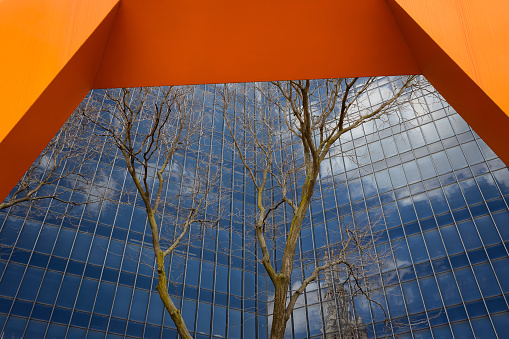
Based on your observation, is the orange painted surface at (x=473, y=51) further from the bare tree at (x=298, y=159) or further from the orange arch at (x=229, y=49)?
the bare tree at (x=298, y=159)

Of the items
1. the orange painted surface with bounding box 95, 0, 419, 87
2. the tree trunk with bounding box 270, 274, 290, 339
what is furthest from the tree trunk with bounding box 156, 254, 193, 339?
the orange painted surface with bounding box 95, 0, 419, 87

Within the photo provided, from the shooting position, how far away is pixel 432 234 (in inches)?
1050

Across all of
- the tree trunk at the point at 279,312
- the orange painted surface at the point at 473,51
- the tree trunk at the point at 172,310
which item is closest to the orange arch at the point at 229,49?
the orange painted surface at the point at 473,51

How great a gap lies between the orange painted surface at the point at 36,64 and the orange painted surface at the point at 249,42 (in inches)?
10.8

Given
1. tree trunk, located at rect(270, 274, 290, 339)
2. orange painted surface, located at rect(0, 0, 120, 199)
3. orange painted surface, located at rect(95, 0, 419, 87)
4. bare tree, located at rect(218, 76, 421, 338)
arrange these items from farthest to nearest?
1. bare tree, located at rect(218, 76, 421, 338)
2. tree trunk, located at rect(270, 274, 290, 339)
3. orange painted surface, located at rect(95, 0, 419, 87)
4. orange painted surface, located at rect(0, 0, 120, 199)

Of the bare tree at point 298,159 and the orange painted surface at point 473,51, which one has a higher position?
the bare tree at point 298,159

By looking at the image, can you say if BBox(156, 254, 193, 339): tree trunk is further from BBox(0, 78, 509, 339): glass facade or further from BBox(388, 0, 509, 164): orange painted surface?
BBox(0, 78, 509, 339): glass facade

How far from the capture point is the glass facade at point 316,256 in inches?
904

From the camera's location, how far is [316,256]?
2228 centimetres

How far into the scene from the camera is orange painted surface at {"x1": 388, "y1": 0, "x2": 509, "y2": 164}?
63.7 inches

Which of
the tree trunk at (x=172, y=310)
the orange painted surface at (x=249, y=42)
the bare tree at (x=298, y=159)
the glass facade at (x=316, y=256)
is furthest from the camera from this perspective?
the glass facade at (x=316, y=256)

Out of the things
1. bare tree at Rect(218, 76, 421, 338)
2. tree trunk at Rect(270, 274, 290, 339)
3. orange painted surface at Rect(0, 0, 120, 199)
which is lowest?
Answer: orange painted surface at Rect(0, 0, 120, 199)

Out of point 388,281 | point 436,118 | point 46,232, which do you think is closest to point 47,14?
point 46,232

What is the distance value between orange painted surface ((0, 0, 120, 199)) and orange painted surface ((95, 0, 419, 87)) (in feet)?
0.90
